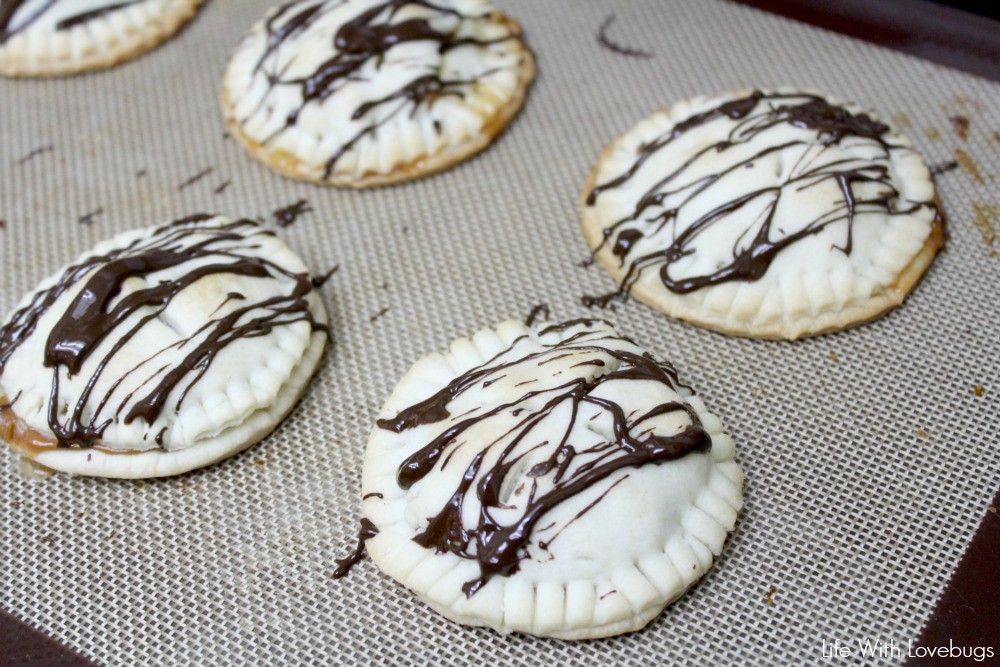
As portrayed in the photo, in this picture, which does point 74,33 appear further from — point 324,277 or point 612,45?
point 612,45

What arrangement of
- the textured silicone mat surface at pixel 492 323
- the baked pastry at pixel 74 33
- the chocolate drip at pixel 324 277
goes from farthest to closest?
the baked pastry at pixel 74 33
the chocolate drip at pixel 324 277
the textured silicone mat surface at pixel 492 323

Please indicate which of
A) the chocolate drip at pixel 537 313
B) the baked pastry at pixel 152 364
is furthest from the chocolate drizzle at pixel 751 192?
the baked pastry at pixel 152 364

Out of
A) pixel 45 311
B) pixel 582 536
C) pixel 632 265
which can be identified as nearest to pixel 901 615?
pixel 582 536

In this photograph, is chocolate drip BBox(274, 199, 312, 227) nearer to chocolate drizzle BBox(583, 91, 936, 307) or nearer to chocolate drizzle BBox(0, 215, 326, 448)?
chocolate drizzle BBox(0, 215, 326, 448)

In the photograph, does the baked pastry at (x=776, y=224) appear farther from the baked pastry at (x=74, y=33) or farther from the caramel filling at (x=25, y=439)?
the baked pastry at (x=74, y=33)

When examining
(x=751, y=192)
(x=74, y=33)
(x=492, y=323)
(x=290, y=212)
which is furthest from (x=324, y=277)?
(x=74, y=33)

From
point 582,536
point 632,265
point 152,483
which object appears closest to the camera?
point 582,536

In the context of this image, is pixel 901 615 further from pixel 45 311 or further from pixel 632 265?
pixel 45 311
